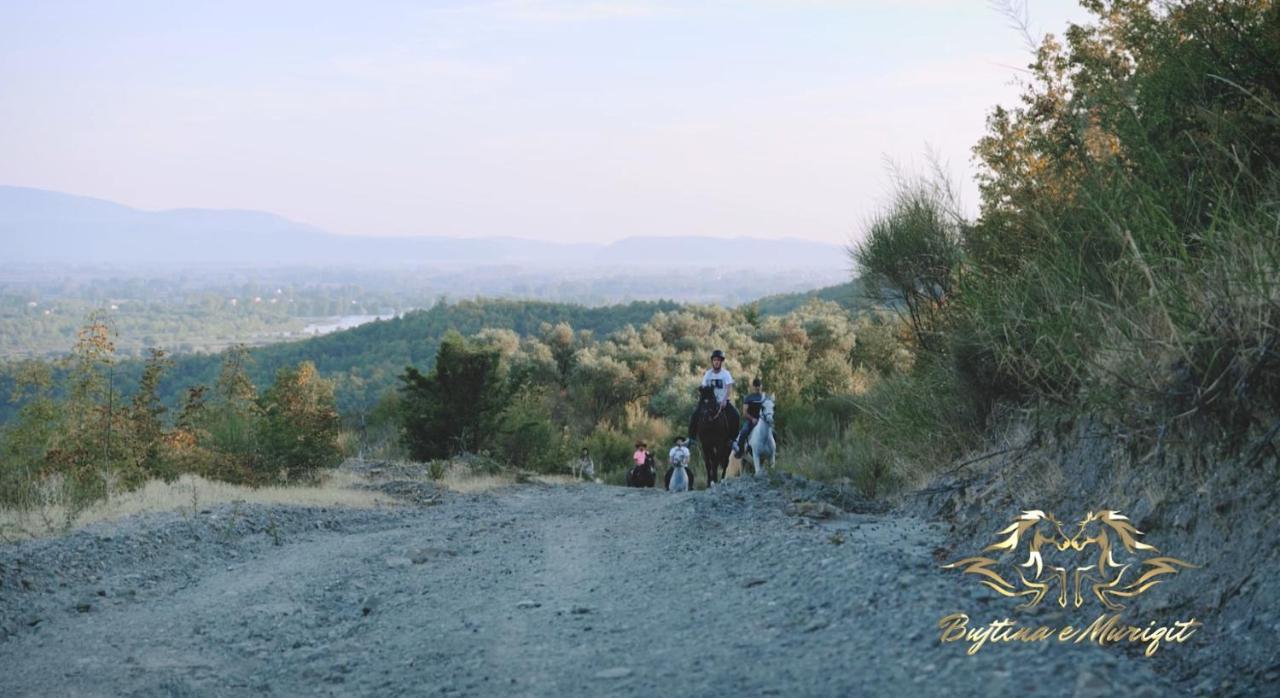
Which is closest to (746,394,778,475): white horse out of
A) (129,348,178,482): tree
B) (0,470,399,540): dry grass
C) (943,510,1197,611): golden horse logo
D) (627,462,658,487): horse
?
(627,462,658,487): horse

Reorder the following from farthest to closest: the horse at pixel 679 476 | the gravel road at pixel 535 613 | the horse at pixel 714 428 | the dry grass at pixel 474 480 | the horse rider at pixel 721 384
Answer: the dry grass at pixel 474 480
the horse at pixel 679 476
the horse at pixel 714 428
the horse rider at pixel 721 384
the gravel road at pixel 535 613

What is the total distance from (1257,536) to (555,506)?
1155 cm

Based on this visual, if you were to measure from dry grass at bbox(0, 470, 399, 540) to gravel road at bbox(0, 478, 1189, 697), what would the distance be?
803 millimetres

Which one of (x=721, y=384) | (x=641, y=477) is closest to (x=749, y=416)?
(x=721, y=384)

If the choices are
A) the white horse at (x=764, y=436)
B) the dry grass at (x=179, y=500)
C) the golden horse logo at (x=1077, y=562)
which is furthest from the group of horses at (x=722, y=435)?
the golden horse logo at (x=1077, y=562)

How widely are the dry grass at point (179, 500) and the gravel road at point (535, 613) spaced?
0.80m

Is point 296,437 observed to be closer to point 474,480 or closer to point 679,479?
point 474,480

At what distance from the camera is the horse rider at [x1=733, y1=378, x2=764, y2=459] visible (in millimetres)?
15594

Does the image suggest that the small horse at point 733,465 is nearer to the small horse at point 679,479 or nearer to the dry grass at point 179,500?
the small horse at point 679,479

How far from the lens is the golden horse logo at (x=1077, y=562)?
569 centimetres

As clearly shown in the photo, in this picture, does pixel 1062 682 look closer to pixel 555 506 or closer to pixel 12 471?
pixel 555 506

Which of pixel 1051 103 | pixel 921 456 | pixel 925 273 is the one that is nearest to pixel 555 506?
pixel 921 456

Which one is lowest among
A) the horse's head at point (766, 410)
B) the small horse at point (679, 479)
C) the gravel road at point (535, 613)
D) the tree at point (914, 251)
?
the small horse at point (679, 479)

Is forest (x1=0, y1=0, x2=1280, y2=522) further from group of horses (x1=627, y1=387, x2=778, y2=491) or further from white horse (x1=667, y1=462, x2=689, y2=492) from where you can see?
white horse (x1=667, y1=462, x2=689, y2=492)
